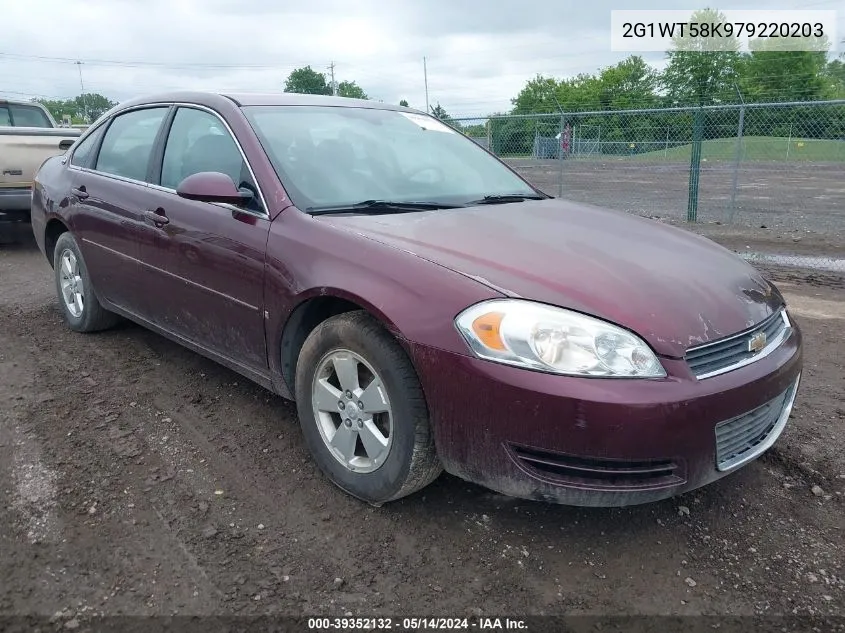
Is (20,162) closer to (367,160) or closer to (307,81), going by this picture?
(367,160)

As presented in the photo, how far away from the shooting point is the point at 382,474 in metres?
2.67

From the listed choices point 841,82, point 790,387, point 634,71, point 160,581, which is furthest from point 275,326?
point 634,71

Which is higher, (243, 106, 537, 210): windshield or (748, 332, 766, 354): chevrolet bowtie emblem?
(243, 106, 537, 210): windshield

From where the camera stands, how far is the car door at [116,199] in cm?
398

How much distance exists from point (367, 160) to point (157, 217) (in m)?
1.18

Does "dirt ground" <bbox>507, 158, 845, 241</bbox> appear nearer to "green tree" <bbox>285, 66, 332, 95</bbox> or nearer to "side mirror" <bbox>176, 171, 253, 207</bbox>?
"side mirror" <bbox>176, 171, 253, 207</bbox>

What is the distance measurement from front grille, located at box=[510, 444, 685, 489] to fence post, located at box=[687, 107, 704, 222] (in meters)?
9.40

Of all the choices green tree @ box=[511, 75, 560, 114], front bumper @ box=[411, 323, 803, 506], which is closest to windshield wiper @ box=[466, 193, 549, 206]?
front bumper @ box=[411, 323, 803, 506]

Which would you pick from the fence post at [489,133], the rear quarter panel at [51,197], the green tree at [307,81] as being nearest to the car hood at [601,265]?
the rear quarter panel at [51,197]

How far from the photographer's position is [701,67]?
48.3m

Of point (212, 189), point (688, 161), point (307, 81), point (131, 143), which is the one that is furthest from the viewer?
point (307, 81)

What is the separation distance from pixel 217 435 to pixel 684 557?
7.10 ft

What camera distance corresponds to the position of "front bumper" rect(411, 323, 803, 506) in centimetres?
221

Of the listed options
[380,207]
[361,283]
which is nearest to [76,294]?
[380,207]
